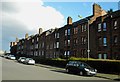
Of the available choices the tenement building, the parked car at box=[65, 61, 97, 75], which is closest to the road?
the parked car at box=[65, 61, 97, 75]

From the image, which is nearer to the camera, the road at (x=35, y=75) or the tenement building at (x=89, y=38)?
the road at (x=35, y=75)

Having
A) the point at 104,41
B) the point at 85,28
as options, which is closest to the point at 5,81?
the point at 104,41

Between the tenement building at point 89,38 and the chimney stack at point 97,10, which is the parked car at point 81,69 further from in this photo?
the chimney stack at point 97,10

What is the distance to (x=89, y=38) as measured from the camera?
47.8m

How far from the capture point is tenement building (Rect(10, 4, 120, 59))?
1623 inches

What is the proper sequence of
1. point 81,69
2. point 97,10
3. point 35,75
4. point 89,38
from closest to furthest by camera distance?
point 35,75
point 81,69
point 89,38
point 97,10

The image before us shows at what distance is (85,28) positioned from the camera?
49.8 m

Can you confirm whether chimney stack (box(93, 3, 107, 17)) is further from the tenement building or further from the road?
the road

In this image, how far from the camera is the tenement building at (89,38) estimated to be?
41.2 meters

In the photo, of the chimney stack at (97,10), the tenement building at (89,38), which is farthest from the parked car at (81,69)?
the chimney stack at (97,10)

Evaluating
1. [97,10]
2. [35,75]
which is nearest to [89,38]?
[97,10]

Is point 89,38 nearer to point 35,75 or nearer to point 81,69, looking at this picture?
point 81,69

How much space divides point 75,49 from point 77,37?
274 cm

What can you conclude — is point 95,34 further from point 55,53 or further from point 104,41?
point 55,53
